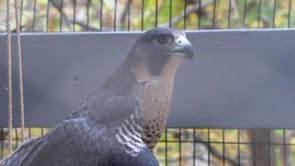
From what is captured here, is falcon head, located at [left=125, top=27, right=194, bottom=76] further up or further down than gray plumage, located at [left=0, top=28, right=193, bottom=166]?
further up

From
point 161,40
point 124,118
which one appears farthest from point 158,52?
point 124,118

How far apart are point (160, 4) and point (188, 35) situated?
2.03 m

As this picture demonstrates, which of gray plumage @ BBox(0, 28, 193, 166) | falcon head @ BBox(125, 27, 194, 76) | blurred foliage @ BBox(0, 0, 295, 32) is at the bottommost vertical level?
gray plumage @ BBox(0, 28, 193, 166)

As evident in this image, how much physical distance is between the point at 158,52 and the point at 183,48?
113 millimetres

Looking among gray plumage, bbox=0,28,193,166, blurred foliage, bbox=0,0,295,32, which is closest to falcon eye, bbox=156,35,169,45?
gray plumage, bbox=0,28,193,166

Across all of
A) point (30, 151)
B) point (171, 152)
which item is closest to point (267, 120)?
point (30, 151)

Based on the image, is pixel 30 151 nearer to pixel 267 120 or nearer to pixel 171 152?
pixel 267 120

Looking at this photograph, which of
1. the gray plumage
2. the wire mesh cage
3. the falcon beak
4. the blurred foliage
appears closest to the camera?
the gray plumage

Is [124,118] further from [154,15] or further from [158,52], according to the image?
[154,15]

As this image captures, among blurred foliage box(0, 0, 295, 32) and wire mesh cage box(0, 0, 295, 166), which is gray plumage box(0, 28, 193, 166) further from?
blurred foliage box(0, 0, 295, 32)

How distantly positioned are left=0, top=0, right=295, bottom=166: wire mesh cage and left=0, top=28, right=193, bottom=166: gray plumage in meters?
1.44

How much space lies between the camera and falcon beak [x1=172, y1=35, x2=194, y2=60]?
10.3ft

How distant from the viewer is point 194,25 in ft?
19.5

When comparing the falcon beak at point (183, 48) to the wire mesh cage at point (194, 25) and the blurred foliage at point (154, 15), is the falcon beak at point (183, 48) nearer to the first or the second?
the wire mesh cage at point (194, 25)
